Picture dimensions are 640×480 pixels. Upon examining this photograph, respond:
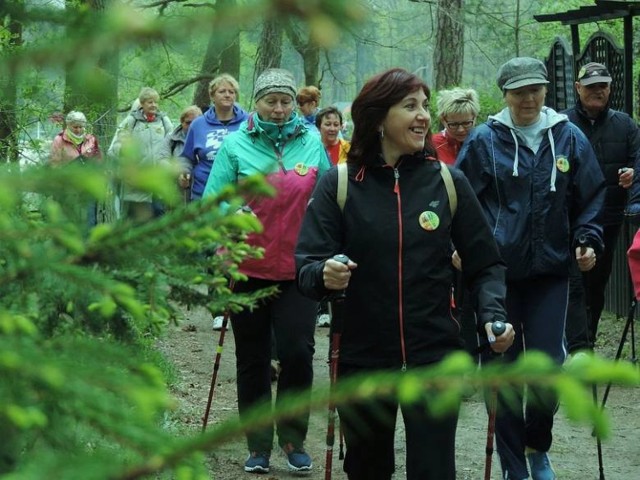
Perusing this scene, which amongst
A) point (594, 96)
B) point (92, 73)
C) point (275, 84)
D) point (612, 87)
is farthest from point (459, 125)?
point (92, 73)

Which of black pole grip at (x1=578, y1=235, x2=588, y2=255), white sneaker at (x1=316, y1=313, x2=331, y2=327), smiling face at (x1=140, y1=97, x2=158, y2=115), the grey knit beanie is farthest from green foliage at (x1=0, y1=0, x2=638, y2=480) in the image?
smiling face at (x1=140, y1=97, x2=158, y2=115)

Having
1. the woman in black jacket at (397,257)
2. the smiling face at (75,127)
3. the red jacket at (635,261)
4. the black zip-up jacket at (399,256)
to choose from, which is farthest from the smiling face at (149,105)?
the black zip-up jacket at (399,256)

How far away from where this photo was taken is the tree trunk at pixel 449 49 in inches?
760

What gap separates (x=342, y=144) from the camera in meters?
11.7

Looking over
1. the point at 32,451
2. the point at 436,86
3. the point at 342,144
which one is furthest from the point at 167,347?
the point at 32,451

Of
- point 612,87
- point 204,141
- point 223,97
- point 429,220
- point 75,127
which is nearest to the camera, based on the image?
point 75,127

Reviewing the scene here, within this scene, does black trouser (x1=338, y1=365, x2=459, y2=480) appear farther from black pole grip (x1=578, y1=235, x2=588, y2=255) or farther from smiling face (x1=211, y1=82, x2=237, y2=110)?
smiling face (x1=211, y1=82, x2=237, y2=110)

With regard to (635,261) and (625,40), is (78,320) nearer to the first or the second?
(635,261)

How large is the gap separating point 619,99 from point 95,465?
13.4 metres

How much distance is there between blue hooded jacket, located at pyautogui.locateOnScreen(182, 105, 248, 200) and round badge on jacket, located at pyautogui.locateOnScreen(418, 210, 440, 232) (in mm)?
5462

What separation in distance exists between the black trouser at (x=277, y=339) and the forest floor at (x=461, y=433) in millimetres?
461

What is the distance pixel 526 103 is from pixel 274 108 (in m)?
1.54

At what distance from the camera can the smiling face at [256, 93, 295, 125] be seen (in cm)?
738

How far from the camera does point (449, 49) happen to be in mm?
19453
